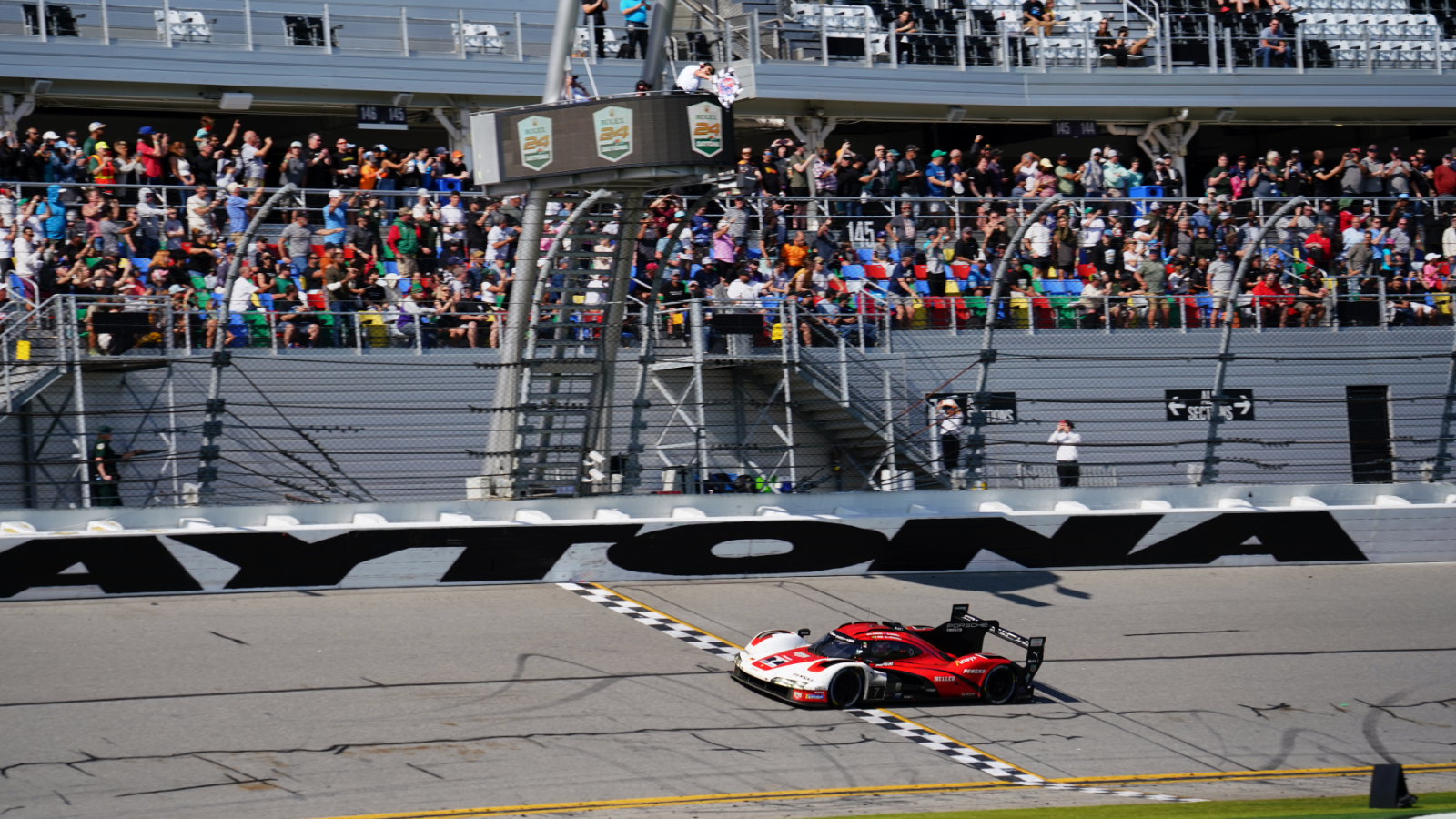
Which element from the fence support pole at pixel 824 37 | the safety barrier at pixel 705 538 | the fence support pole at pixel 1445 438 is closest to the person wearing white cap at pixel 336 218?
the safety barrier at pixel 705 538

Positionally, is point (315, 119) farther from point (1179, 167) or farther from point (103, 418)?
point (1179, 167)

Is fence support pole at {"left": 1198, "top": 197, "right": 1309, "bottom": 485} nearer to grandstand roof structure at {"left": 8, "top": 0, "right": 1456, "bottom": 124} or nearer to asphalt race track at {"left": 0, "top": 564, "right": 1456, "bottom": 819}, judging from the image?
asphalt race track at {"left": 0, "top": 564, "right": 1456, "bottom": 819}

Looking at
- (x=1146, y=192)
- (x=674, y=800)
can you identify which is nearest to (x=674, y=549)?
(x=674, y=800)

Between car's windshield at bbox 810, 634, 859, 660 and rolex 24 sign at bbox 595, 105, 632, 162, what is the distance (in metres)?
4.41

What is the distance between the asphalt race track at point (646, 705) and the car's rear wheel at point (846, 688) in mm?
132

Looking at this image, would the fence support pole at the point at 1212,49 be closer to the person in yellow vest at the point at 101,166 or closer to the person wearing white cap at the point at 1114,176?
the person wearing white cap at the point at 1114,176

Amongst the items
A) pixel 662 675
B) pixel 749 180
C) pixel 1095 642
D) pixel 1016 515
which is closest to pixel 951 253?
pixel 749 180

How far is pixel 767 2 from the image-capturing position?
83.0 ft

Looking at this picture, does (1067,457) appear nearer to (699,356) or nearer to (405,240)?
(699,356)

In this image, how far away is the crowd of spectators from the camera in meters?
16.6

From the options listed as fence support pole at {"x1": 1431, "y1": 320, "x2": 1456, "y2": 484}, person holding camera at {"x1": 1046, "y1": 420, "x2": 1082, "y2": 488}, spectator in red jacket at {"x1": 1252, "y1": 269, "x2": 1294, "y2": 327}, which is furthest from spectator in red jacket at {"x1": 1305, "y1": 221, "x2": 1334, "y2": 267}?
person holding camera at {"x1": 1046, "y1": 420, "x2": 1082, "y2": 488}

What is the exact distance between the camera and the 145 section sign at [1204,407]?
1570cm

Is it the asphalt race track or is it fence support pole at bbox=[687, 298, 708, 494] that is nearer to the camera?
the asphalt race track

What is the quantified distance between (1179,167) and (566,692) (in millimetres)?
18144
